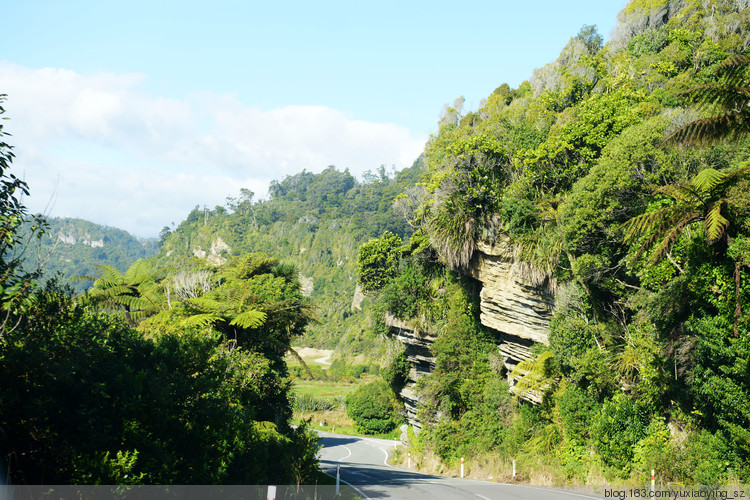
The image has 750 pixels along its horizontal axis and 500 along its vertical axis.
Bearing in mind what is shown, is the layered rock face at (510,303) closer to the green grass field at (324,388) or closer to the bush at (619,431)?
the bush at (619,431)

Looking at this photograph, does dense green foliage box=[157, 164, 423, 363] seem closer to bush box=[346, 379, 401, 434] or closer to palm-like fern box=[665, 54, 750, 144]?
bush box=[346, 379, 401, 434]

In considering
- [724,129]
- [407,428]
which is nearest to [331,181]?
[407,428]

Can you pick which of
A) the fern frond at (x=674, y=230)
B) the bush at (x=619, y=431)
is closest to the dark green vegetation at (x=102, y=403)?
the fern frond at (x=674, y=230)

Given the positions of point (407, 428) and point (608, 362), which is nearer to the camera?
point (608, 362)

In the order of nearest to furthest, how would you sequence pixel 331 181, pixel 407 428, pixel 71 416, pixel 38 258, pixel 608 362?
pixel 38 258, pixel 71 416, pixel 608 362, pixel 407 428, pixel 331 181

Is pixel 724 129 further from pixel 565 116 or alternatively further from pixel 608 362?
pixel 565 116

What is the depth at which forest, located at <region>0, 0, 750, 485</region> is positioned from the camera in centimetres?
635

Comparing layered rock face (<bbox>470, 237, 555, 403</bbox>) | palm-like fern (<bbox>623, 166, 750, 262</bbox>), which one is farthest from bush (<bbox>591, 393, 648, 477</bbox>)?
palm-like fern (<bbox>623, 166, 750, 262</bbox>)

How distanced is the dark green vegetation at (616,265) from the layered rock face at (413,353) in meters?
0.77

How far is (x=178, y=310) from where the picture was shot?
15.7 metres

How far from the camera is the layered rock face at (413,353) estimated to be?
2780cm

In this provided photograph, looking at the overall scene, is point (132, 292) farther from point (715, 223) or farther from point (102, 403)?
point (715, 223)

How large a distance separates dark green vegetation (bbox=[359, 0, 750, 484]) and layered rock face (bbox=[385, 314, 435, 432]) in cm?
77

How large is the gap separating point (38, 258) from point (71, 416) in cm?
188
